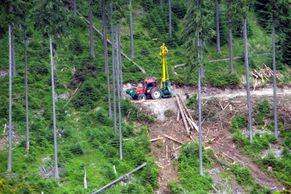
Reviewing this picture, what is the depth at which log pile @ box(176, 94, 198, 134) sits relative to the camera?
44.2 m

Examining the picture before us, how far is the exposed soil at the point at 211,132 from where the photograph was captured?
4041 cm

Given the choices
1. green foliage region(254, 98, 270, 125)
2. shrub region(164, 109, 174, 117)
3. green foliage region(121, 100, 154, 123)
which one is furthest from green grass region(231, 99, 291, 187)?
green foliage region(121, 100, 154, 123)

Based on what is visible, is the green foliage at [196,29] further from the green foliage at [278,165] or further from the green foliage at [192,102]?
the green foliage at [278,165]

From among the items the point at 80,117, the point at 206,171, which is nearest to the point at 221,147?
the point at 206,171

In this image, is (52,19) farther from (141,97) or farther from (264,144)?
(264,144)

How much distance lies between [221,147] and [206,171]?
301 centimetres

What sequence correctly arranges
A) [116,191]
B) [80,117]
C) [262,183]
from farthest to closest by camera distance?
[80,117], [262,183], [116,191]

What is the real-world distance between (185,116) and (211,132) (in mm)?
2126

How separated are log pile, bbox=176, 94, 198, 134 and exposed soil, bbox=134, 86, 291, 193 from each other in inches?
12.4

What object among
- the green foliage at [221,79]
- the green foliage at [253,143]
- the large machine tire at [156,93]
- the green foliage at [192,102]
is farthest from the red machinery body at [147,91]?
the green foliage at [253,143]

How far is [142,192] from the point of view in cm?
3747

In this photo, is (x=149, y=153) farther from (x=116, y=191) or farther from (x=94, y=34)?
(x=94, y=34)

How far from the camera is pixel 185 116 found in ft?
147

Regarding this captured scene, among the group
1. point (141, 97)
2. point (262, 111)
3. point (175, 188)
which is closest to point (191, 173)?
point (175, 188)
